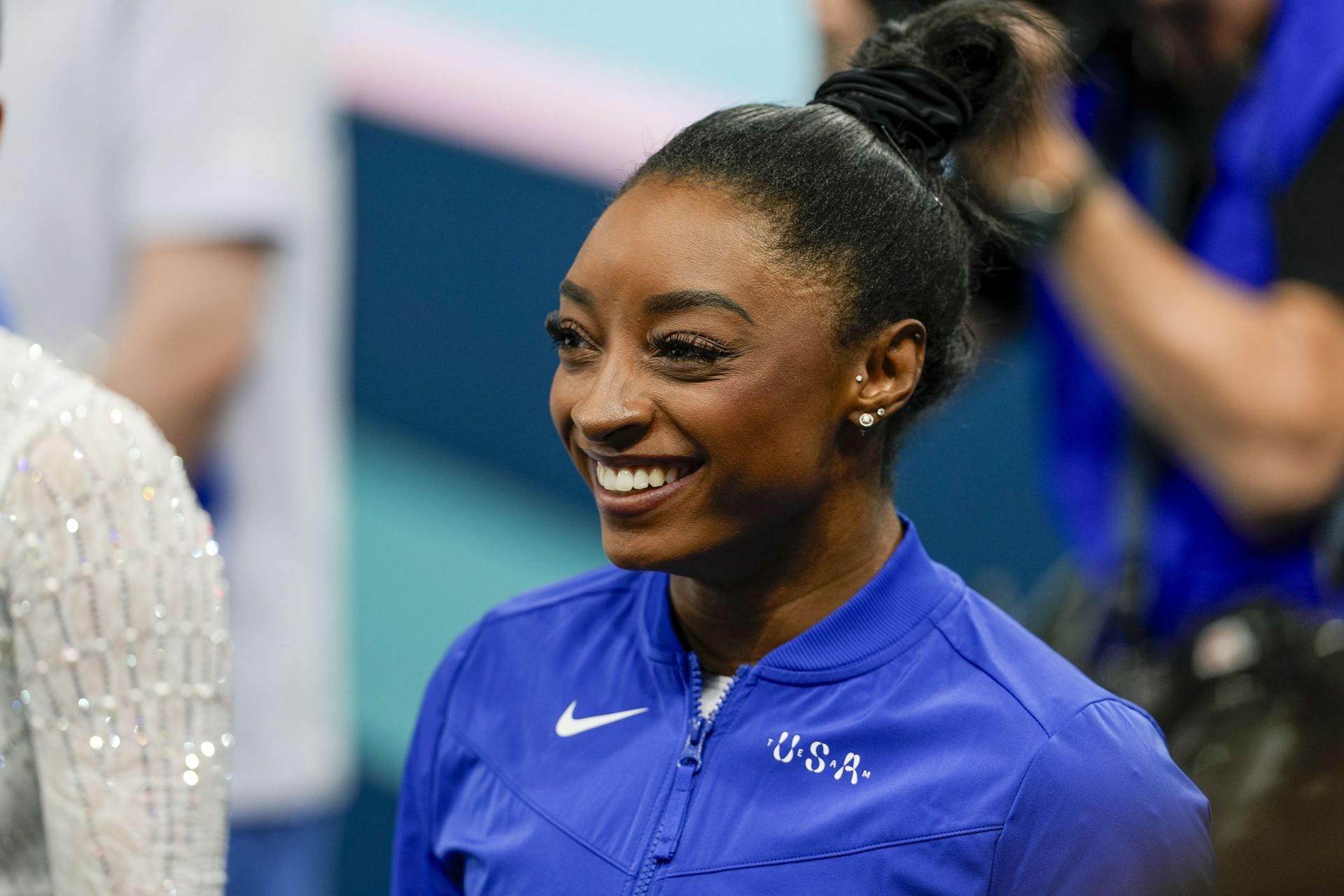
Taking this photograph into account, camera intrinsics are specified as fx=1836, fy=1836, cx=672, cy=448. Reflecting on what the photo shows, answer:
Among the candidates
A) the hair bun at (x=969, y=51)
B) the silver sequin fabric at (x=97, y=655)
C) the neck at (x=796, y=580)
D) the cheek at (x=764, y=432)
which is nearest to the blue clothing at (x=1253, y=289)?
the hair bun at (x=969, y=51)

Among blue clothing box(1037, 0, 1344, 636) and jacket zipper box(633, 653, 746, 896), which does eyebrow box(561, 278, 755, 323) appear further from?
blue clothing box(1037, 0, 1344, 636)

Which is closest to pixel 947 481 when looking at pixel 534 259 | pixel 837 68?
pixel 534 259

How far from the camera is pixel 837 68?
1591 millimetres

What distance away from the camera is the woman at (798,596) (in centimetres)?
122

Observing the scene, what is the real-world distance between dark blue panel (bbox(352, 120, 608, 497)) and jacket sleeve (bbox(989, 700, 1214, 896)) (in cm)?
263

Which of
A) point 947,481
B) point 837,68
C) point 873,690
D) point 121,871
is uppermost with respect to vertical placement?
point 837,68

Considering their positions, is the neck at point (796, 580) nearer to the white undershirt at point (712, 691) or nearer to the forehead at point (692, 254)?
the white undershirt at point (712, 691)

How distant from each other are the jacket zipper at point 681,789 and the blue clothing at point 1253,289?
78 centimetres

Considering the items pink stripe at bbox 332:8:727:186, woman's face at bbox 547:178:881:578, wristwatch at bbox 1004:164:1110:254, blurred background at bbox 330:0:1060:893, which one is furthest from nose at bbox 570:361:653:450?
blurred background at bbox 330:0:1060:893

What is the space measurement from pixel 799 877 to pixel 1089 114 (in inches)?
47.0

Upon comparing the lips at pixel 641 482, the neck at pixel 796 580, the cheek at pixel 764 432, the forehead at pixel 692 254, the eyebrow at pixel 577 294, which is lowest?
the neck at pixel 796 580

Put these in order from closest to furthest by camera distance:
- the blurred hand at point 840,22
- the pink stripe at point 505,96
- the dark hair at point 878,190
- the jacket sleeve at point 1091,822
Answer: the jacket sleeve at point 1091,822
the dark hair at point 878,190
the blurred hand at point 840,22
the pink stripe at point 505,96

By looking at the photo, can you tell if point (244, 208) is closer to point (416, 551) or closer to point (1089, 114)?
point (1089, 114)

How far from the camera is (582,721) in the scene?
4.60 feet
